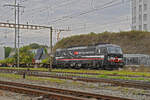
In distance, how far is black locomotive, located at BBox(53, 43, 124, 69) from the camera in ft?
109

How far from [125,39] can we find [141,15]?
1919 cm

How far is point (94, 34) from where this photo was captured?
68.9 meters

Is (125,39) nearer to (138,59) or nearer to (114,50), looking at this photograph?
(138,59)

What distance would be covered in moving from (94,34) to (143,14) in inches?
687

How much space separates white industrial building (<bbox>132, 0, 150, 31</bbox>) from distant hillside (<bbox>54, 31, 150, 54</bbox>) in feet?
47.8

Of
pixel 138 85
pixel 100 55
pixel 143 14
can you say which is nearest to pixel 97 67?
pixel 100 55

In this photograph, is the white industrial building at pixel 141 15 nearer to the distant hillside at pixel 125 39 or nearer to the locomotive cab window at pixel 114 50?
the distant hillside at pixel 125 39

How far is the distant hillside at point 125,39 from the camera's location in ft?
184

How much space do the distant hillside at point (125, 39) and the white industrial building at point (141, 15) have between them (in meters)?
14.6

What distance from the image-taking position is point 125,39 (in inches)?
2394

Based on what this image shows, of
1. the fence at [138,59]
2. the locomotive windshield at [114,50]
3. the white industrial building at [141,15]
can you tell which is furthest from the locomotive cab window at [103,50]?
the white industrial building at [141,15]

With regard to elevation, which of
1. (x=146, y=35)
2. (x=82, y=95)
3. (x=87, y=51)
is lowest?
(x=82, y=95)

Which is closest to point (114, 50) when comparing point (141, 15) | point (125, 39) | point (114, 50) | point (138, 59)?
point (114, 50)

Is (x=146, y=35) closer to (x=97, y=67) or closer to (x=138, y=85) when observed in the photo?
(x=97, y=67)
